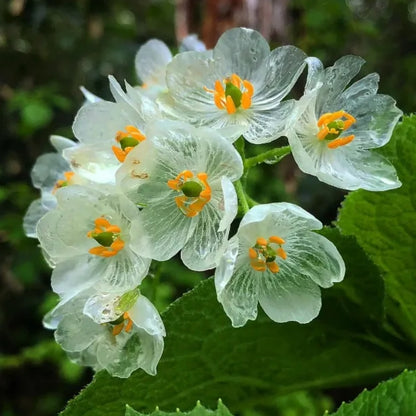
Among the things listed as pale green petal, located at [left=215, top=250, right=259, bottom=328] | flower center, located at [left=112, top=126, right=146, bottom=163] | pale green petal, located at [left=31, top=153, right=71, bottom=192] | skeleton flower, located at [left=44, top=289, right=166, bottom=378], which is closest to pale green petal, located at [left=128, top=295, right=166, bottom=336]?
skeleton flower, located at [left=44, top=289, right=166, bottom=378]

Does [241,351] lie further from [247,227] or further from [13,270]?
[13,270]

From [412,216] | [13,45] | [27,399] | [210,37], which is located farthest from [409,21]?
[412,216]

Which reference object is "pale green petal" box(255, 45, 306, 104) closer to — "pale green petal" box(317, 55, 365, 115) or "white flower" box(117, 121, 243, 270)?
"pale green petal" box(317, 55, 365, 115)

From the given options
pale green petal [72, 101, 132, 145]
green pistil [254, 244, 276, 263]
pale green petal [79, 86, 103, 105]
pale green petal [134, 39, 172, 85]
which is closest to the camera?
green pistil [254, 244, 276, 263]

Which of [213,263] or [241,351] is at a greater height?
[213,263]

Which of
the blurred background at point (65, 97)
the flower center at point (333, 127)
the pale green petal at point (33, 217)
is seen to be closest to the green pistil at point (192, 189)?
the flower center at point (333, 127)

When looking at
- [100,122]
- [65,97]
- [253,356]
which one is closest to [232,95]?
[100,122]

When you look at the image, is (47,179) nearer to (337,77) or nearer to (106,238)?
(106,238)

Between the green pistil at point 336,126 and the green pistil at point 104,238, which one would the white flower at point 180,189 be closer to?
the green pistil at point 104,238
